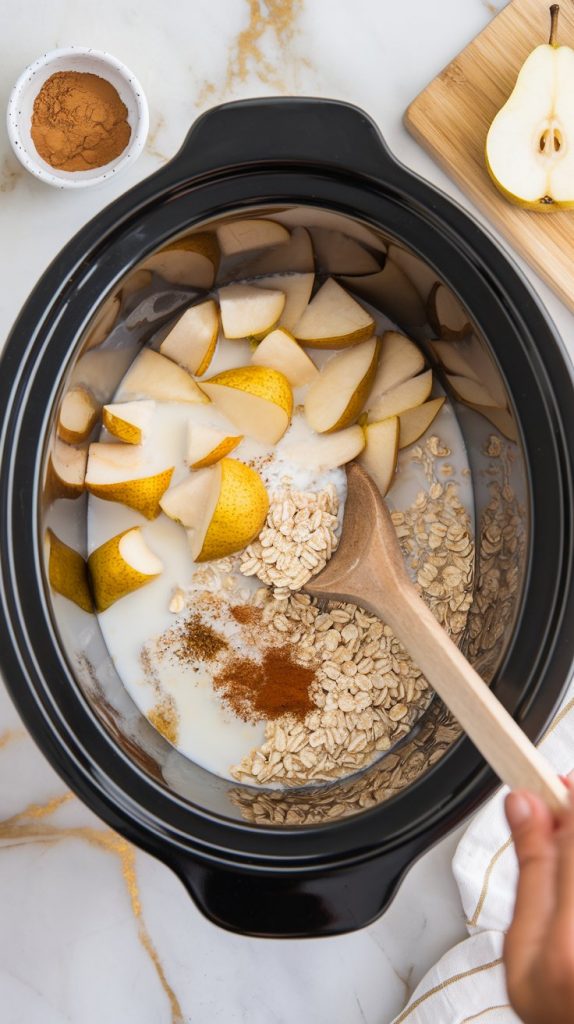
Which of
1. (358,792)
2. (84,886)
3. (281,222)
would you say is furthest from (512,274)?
(84,886)

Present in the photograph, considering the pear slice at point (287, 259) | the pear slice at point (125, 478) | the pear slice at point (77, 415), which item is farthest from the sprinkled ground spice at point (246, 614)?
the pear slice at point (287, 259)

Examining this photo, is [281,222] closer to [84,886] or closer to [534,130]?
[534,130]

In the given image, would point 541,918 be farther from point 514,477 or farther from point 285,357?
point 285,357

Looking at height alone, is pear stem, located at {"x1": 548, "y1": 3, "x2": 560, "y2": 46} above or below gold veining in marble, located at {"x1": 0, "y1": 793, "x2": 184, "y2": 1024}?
above

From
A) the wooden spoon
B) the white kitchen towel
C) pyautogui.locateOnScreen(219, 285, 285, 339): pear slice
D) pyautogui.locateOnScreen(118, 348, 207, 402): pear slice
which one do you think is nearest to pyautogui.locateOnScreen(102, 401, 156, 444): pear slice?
pyautogui.locateOnScreen(118, 348, 207, 402): pear slice

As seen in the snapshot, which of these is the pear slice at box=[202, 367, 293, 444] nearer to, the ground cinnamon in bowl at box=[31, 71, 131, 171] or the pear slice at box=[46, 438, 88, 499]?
the pear slice at box=[46, 438, 88, 499]
